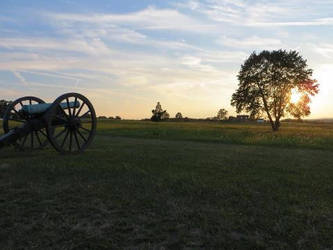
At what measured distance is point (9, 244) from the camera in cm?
331

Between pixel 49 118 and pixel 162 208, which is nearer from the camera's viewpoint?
pixel 162 208

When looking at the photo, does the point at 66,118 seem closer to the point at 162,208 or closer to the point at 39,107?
the point at 39,107

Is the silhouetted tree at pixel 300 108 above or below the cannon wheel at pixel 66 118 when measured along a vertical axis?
above

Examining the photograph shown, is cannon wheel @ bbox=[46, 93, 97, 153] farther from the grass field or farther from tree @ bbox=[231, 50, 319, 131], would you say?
tree @ bbox=[231, 50, 319, 131]

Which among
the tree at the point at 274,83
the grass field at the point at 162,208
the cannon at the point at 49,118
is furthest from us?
the tree at the point at 274,83

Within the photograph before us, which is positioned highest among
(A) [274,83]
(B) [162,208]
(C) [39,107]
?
(A) [274,83]

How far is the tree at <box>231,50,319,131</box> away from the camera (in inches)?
1309

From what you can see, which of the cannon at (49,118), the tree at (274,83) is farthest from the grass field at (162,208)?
→ the tree at (274,83)

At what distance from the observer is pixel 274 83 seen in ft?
109

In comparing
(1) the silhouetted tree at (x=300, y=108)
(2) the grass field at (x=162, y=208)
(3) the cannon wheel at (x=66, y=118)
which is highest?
(1) the silhouetted tree at (x=300, y=108)

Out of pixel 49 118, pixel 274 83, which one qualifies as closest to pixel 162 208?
pixel 49 118

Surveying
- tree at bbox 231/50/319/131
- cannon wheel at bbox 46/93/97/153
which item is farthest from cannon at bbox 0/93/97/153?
tree at bbox 231/50/319/131

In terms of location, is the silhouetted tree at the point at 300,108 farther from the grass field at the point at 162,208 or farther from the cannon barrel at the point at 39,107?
the cannon barrel at the point at 39,107

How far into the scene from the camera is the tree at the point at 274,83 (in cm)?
3325
